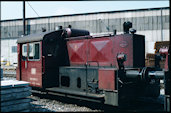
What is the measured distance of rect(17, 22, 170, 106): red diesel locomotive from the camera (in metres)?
6.28

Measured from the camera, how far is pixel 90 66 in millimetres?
7879

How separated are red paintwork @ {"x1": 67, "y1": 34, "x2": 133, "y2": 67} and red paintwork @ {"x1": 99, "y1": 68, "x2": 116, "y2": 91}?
2.48 ft

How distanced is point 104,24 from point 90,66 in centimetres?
1840

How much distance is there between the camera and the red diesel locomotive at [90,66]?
6.28 m

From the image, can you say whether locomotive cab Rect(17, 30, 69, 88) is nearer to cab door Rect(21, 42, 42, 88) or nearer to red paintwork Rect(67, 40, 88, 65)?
cab door Rect(21, 42, 42, 88)

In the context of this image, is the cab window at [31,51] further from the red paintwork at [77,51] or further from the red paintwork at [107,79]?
the red paintwork at [107,79]

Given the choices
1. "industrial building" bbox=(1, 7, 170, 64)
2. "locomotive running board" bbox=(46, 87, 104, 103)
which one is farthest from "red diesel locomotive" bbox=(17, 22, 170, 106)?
"industrial building" bbox=(1, 7, 170, 64)

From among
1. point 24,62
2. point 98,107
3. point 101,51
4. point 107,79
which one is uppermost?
point 101,51

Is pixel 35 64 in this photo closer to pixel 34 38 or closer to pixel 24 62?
pixel 24 62

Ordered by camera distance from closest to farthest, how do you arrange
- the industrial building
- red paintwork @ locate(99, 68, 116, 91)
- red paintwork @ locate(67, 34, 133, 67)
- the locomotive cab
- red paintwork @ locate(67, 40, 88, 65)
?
red paintwork @ locate(99, 68, 116, 91) → red paintwork @ locate(67, 34, 133, 67) → red paintwork @ locate(67, 40, 88, 65) → the locomotive cab → the industrial building

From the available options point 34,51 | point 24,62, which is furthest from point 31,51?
point 24,62

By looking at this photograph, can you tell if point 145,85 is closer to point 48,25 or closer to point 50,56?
point 50,56

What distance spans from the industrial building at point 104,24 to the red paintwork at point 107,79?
18.7 m

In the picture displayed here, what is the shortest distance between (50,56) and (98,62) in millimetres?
2307
